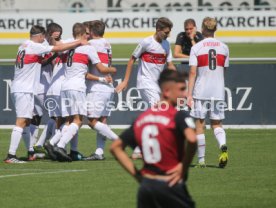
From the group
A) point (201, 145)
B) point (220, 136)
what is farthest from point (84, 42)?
point (220, 136)

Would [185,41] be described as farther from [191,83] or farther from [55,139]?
[191,83]

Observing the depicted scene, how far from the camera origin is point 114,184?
530 inches

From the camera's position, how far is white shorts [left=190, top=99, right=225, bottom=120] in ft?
49.4

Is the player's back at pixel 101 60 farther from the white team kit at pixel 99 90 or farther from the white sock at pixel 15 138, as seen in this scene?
the white sock at pixel 15 138

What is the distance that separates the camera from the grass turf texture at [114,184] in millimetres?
12070

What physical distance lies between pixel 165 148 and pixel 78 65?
26.6ft

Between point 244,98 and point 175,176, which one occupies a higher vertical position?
point 175,176

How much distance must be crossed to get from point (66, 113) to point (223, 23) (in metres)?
28.2

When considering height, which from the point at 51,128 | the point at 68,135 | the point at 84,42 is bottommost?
the point at 51,128

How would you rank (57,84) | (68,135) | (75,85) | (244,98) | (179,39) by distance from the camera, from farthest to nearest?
(244,98), (179,39), (57,84), (75,85), (68,135)

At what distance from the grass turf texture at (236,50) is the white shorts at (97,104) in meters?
19.6

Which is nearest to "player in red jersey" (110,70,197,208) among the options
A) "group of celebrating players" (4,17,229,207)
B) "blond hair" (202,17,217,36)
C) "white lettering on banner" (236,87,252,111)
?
"group of celebrating players" (4,17,229,207)

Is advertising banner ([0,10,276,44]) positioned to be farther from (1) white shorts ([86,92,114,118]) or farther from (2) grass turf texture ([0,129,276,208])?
(1) white shorts ([86,92,114,118])

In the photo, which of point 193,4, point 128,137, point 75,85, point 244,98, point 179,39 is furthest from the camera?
point 193,4
